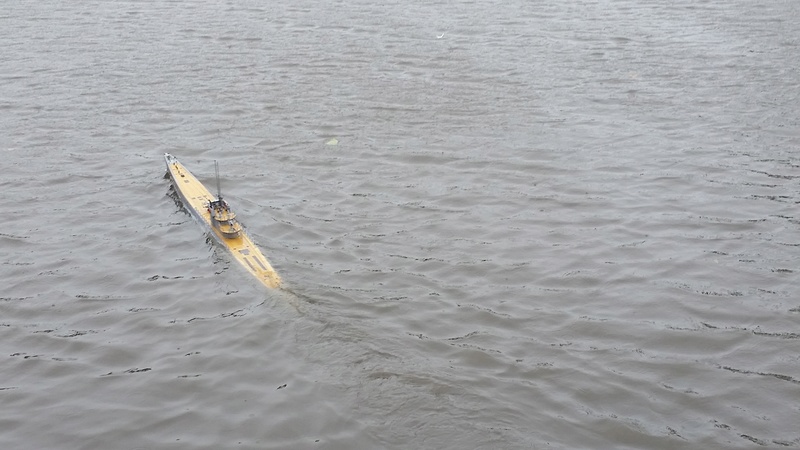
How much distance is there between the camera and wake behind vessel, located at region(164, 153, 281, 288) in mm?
10266

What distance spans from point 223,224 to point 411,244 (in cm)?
249

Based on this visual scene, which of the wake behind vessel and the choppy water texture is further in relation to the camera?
the wake behind vessel

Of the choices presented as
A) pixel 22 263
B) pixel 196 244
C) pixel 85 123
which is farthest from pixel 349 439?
pixel 85 123

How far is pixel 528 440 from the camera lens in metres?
7.29

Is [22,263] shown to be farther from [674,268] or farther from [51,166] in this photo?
[674,268]

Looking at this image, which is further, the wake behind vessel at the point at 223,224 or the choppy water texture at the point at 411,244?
the wake behind vessel at the point at 223,224

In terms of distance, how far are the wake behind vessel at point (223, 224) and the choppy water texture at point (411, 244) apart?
212mm

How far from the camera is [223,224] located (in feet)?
35.9

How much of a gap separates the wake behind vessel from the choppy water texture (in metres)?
0.21

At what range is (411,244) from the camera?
1102 centimetres

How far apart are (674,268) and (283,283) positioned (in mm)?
4775

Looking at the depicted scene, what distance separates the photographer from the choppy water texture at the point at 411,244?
778cm

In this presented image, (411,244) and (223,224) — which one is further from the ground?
(223,224)

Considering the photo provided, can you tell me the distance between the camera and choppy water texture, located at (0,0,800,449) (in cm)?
778
